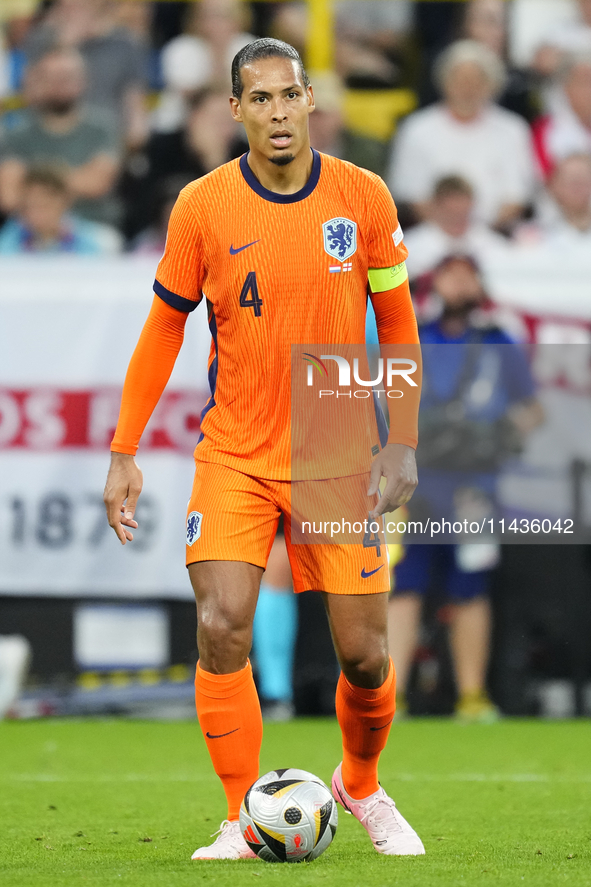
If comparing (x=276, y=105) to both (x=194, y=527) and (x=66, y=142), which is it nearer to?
(x=194, y=527)

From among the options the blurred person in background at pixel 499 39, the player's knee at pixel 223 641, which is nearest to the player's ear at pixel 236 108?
the player's knee at pixel 223 641

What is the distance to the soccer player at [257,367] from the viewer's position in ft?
13.5

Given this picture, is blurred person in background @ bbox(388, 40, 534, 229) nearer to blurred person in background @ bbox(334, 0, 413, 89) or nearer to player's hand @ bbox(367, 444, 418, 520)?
blurred person in background @ bbox(334, 0, 413, 89)

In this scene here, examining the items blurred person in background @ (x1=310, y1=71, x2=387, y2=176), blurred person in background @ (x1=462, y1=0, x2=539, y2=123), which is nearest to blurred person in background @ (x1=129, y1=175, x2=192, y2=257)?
blurred person in background @ (x1=310, y1=71, x2=387, y2=176)

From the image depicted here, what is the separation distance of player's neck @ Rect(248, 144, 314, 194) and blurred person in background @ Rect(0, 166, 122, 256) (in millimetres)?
5586

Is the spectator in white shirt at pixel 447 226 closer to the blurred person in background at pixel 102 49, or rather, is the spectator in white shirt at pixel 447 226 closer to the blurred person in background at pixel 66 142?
Result: the blurred person in background at pixel 66 142

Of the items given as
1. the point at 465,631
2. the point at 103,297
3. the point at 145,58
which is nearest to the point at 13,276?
the point at 103,297

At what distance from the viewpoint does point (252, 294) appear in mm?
4117

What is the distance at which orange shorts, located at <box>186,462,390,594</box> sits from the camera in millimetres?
4066

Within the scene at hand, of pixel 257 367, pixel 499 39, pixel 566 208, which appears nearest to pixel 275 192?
pixel 257 367

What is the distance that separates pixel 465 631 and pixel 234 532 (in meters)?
4.68

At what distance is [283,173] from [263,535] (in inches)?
42.6

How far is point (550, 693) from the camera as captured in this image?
8.82m

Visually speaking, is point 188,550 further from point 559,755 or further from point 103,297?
point 103,297
